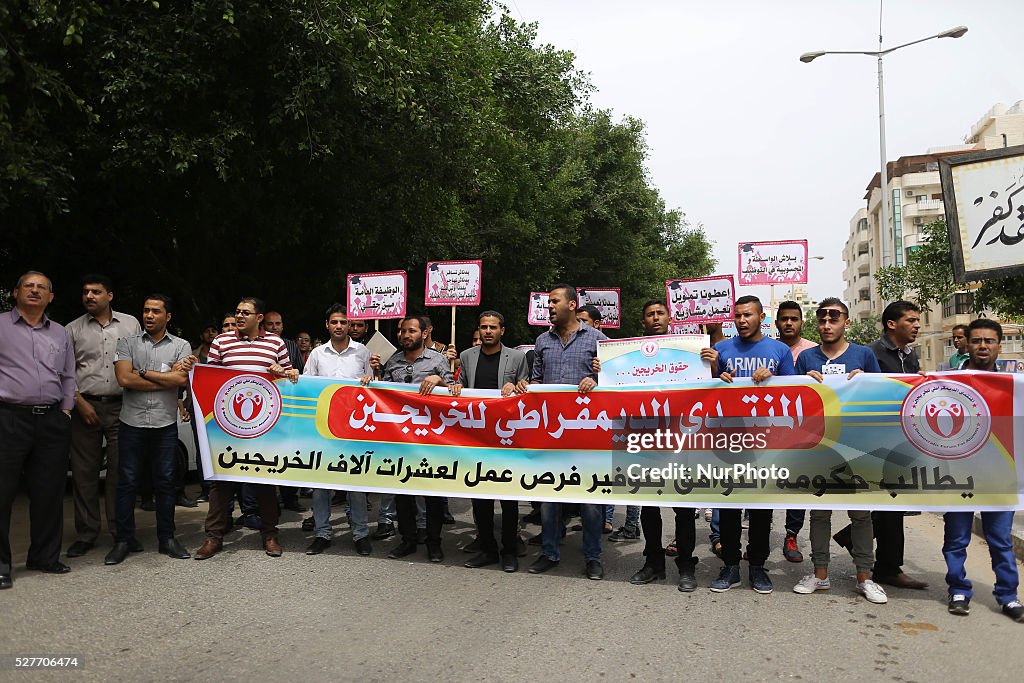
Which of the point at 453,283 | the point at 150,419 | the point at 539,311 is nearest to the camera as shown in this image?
the point at 150,419

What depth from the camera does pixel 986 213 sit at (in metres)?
6.99

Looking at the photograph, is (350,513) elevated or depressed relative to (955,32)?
depressed

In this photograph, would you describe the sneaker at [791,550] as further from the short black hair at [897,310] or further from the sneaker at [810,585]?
the short black hair at [897,310]

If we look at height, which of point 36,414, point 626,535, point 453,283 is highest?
point 453,283

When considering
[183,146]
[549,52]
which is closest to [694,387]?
[183,146]

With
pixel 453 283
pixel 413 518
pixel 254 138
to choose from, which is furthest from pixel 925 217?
pixel 413 518

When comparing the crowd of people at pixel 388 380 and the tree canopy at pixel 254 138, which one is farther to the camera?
the tree canopy at pixel 254 138

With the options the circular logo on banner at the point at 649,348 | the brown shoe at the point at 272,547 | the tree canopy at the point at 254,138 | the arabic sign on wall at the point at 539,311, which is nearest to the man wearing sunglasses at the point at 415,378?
the brown shoe at the point at 272,547

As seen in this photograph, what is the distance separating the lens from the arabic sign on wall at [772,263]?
15.3 m

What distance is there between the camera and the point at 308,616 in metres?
5.31

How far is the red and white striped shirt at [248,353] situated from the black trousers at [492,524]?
2.09 metres

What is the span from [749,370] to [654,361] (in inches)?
28.4

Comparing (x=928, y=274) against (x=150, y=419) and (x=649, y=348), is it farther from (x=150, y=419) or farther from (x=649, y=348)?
(x=150, y=419)

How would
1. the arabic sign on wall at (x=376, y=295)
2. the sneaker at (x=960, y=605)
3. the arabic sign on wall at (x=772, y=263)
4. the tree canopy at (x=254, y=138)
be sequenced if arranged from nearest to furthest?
the sneaker at (x=960, y=605) < the tree canopy at (x=254, y=138) < the arabic sign on wall at (x=376, y=295) < the arabic sign on wall at (x=772, y=263)
